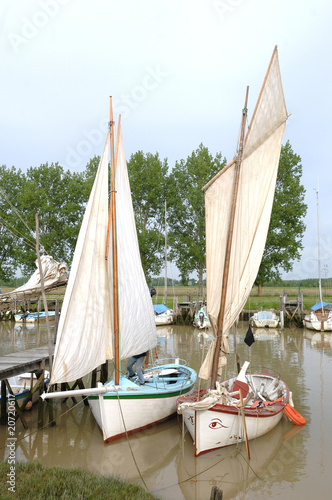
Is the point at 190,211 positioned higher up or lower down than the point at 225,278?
higher up

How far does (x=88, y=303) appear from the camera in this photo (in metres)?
9.70

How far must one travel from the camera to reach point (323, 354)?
837 inches

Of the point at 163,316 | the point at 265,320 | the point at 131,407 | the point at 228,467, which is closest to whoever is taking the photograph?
the point at 228,467

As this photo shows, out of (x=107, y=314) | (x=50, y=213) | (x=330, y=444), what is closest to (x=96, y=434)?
(x=107, y=314)

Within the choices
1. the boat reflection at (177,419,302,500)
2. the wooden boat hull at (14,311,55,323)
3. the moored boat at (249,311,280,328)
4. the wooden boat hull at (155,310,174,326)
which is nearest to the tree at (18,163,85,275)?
the wooden boat hull at (14,311,55,323)

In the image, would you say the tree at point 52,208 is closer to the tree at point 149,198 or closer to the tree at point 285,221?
the tree at point 149,198

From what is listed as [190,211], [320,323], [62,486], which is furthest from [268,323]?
[62,486]

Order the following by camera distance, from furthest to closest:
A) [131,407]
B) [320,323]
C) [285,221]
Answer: [285,221] → [320,323] → [131,407]

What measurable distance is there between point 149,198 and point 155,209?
1.91 m

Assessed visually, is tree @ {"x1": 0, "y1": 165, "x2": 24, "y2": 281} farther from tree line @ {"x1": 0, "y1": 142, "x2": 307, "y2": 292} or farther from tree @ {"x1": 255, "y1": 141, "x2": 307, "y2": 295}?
tree @ {"x1": 255, "y1": 141, "x2": 307, "y2": 295}

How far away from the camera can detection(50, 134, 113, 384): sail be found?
9047 millimetres

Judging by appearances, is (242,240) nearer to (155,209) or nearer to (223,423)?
(223,423)

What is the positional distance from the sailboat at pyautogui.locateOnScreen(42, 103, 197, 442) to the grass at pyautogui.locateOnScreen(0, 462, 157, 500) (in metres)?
1.58

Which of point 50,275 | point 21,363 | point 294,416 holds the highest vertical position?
point 50,275
